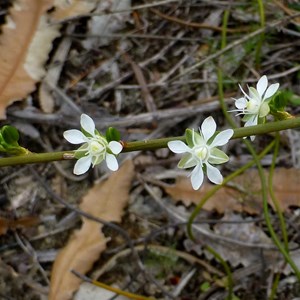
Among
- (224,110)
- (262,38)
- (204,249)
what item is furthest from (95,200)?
(262,38)

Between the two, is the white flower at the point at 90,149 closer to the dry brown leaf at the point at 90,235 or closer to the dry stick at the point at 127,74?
the dry brown leaf at the point at 90,235

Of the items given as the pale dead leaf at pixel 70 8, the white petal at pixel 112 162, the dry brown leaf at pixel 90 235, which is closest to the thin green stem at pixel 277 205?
the dry brown leaf at pixel 90 235

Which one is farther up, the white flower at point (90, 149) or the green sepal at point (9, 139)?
the green sepal at point (9, 139)

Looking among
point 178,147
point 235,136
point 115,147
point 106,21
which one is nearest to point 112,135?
point 115,147

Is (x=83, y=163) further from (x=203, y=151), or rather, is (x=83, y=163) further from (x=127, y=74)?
(x=127, y=74)

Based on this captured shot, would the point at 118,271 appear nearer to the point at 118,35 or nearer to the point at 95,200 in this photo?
the point at 95,200

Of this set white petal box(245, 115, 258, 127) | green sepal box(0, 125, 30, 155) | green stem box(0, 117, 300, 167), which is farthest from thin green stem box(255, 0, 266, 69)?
green sepal box(0, 125, 30, 155)

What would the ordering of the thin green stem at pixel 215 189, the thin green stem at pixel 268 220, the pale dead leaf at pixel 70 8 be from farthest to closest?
the pale dead leaf at pixel 70 8 → the thin green stem at pixel 215 189 → the thin green stem at pixel 268 220
